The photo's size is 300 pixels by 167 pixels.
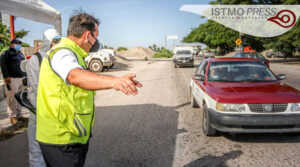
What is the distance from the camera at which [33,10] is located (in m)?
6.26

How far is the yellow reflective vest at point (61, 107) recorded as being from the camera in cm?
175

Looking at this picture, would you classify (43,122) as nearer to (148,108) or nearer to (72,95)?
(72,95)

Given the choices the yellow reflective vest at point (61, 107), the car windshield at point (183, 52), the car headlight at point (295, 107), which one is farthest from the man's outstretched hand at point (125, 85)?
the car windshield at point (183, 52)

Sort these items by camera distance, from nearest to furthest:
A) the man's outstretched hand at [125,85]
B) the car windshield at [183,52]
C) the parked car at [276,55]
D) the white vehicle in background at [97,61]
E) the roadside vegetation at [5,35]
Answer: the man's outstretched hand at [125,85]
the white vehicle in background at [97,61]
the roadside vegetation at [5,35]
the car windshield at [183,52]
the parked car at [276,55]

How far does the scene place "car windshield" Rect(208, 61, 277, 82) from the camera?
539 cm

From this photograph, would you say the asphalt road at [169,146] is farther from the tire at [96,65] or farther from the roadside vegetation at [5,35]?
the tire at [96,65]

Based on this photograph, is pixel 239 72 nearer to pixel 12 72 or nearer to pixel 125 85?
pixel 125 85

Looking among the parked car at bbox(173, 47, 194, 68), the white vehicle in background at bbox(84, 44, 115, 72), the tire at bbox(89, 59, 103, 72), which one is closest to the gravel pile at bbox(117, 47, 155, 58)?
the parked car at bbox(173, 47, 194, 68)

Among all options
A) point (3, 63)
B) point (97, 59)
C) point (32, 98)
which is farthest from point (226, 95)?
point (97, 59)

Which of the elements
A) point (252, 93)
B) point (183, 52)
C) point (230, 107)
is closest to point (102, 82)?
point (230, 107)

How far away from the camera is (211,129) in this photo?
4.57 m

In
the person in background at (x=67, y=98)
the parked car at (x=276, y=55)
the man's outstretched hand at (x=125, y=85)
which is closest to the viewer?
the man's outstretched hand at (x=125, y=85)

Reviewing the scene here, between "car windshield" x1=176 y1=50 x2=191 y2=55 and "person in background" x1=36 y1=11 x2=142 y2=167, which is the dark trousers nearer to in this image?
"person in background" x1=36 y1=11 x2=142 y2=167

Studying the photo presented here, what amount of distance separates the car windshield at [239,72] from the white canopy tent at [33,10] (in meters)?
4.42
